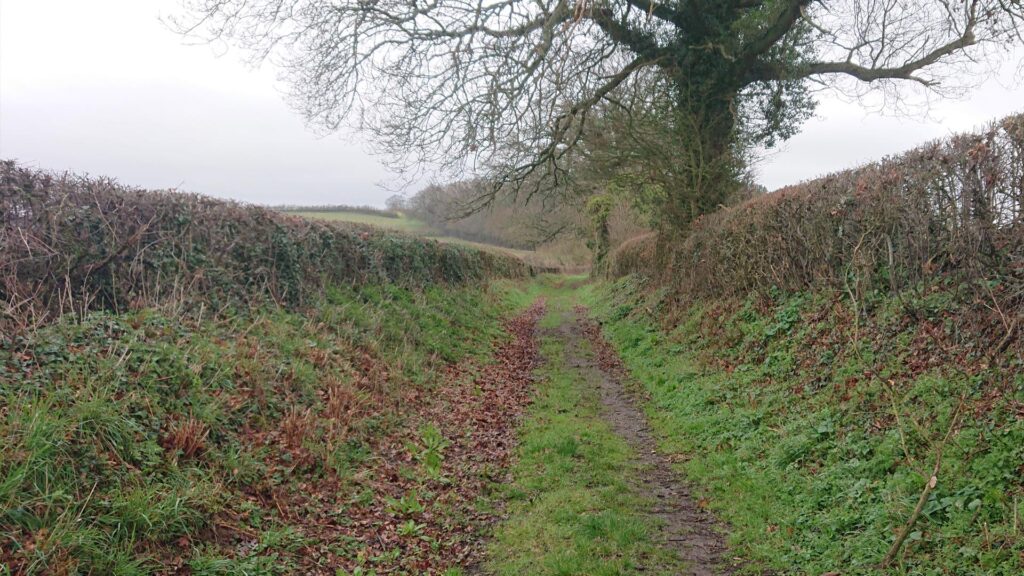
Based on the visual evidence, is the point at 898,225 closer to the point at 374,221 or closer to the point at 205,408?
the point at 205,408

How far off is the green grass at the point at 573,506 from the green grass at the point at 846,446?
900mm

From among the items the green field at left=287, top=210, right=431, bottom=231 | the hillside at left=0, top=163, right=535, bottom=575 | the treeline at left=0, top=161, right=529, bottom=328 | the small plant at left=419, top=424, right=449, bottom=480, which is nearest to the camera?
the hillside at left=0, top=163, right=535, bottom=575

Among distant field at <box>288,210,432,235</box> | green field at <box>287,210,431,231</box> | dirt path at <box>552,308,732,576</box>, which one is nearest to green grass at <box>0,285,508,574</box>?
dirt path at <box>552,308,732,576</box>

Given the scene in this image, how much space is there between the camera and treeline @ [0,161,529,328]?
21.3 feet

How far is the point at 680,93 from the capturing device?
16.2 meters

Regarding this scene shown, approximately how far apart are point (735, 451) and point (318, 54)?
1184 cm

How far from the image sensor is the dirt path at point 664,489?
500 cm

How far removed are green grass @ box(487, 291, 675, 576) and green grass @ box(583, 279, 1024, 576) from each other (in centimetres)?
90

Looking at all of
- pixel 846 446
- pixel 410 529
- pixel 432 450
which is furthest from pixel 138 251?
pixel 846 446

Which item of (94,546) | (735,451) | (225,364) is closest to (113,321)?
(225,364)

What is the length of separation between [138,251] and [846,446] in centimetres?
910

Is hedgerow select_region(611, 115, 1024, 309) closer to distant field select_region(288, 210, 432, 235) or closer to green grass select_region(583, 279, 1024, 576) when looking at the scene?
green grass select_region(583, 279, 1024, 576)

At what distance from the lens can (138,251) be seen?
303 inches

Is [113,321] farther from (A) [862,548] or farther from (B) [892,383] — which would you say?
(B) [892,383]
